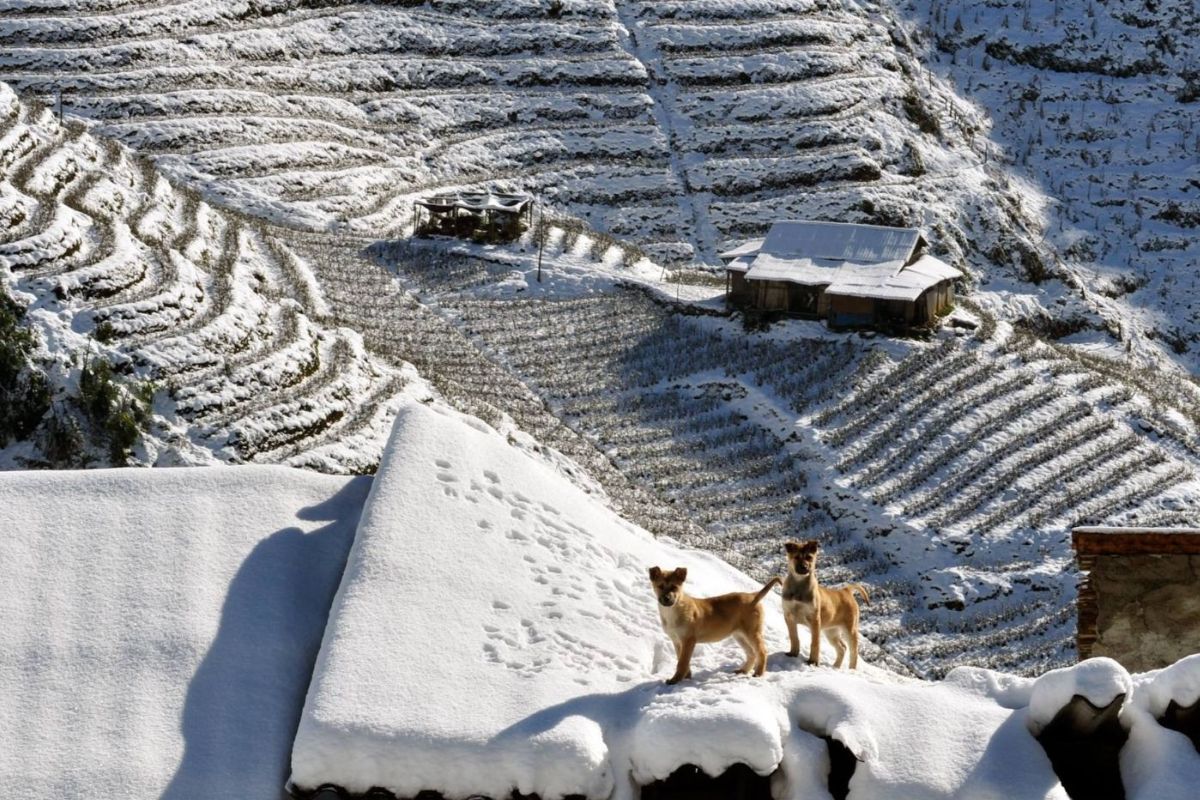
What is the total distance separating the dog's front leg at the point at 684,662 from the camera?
1191cm

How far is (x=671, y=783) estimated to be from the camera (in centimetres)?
1101

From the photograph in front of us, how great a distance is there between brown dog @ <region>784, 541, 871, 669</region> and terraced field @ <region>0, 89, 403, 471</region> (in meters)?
18.6

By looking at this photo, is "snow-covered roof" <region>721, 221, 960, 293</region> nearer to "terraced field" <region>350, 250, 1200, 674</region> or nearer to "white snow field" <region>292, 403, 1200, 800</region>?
"terraced field" <region>350, 250, 1200, 674</region>

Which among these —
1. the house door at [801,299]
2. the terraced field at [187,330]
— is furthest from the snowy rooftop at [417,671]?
the house door at [801,299]

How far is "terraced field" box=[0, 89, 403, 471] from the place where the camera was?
3100 cm

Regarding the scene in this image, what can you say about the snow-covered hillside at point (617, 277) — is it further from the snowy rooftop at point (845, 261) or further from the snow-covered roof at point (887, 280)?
the snowy rooftop at point (845, 261)

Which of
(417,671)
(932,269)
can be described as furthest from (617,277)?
(417,671)

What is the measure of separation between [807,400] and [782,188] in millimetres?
25555

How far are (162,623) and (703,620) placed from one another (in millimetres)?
4817

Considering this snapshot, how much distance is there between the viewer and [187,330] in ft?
111

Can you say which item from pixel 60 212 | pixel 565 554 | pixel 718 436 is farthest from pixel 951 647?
pixel 60 212

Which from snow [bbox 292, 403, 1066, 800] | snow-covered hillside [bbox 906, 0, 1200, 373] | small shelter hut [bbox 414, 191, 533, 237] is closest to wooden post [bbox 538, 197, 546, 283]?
small shelter hut [bbox 414, 191, 533, 237]

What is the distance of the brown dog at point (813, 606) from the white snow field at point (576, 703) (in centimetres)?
31

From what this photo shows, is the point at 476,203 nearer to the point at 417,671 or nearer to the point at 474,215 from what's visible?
the point at 474,215
